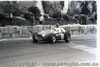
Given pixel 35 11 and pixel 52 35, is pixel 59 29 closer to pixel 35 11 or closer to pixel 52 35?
pixel 52 35

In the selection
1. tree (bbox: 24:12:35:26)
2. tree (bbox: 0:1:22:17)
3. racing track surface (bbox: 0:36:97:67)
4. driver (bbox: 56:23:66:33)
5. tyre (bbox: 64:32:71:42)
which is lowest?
racing track surface (bbox: 0:36:97:67)

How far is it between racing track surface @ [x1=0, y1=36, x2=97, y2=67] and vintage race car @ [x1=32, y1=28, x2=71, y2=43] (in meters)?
0.08

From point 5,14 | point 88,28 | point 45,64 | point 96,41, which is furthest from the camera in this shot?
point 88,28

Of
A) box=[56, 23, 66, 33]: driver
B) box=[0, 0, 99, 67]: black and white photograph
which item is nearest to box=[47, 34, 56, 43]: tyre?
box=[0, 0, 99, 67]: black and white photograph

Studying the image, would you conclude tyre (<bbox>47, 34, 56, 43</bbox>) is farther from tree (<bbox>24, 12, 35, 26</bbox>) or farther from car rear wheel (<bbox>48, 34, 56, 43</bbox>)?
tree (<bbox>24, 12, 35, 26</bbox>)

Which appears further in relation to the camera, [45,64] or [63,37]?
[63,37]

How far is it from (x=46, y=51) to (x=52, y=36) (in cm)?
32

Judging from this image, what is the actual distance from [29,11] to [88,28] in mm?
1263

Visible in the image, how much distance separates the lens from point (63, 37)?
3.32m

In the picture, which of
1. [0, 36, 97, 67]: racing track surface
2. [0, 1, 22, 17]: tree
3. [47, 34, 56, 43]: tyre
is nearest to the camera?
[0, 36, 97, 67]: racing track surface

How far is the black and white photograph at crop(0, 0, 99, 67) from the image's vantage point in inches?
114

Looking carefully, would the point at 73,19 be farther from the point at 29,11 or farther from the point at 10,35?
the point at 10,35

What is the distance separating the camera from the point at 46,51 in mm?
3074

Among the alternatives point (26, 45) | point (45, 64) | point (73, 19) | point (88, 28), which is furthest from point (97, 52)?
point (26, 45)
